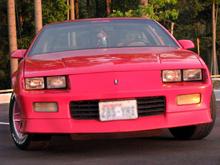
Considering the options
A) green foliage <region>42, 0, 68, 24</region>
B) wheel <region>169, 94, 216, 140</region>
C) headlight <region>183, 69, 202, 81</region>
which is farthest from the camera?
green foliage <region>42, 0, 68, 24</region>

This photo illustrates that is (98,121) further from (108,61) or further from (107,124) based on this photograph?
(108,61)

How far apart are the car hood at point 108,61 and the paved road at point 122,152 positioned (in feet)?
2.72

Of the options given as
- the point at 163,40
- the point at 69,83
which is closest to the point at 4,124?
the point at 163,40

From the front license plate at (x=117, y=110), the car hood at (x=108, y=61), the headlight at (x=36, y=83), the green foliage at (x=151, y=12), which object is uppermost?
the car hood at (x=108, y=61)

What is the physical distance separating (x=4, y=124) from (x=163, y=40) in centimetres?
322

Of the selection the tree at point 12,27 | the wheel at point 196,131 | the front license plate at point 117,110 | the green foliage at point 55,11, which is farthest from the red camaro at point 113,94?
the green foliage at point 55,11

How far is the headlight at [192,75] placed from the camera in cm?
612

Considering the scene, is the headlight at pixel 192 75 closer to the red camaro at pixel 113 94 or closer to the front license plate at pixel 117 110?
the red camaro at pixel 113 94

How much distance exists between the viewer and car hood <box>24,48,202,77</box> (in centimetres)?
605

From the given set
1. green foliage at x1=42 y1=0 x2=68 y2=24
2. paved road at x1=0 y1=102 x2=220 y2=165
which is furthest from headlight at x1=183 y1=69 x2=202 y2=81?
green foliage at x1=42 y1=0 x2=68 y2=24

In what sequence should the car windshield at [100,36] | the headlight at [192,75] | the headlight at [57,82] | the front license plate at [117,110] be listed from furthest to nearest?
the car windshield at [100,36], the headlight at [192,75], the headlight at [57,82], the front license plate at [117,110]

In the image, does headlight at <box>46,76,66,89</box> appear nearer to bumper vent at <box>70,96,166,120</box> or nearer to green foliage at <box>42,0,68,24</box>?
bumper vent at <box>70,96,166,120</box>

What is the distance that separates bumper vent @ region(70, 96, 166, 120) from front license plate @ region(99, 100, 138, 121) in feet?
0.18

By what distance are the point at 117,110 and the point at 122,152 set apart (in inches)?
27.8
